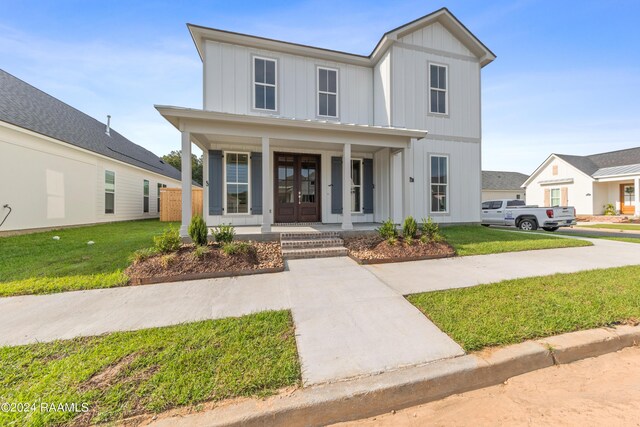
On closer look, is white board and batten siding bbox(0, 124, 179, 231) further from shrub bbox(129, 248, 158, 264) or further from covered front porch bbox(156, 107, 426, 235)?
shrub bbox(129, 248, 158, 264)

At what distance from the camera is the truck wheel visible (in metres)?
11.2

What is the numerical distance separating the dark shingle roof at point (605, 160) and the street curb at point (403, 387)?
25320mm

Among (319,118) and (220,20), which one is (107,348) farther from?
(220,20)

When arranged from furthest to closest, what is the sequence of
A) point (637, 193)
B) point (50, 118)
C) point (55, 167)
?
point (637, 193)
point (50, 118)
point (55, 167)

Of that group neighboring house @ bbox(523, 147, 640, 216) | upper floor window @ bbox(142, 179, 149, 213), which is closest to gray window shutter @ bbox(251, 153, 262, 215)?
upper floor window @ bbox(142, 179, 149, 213)

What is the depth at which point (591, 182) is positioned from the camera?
19031 mm

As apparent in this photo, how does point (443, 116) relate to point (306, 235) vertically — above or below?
above

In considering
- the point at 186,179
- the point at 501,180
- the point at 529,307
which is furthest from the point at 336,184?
the point at 501,180

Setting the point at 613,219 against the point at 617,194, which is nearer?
the point at 613,219

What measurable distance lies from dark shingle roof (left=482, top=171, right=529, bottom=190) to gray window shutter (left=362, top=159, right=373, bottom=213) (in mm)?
23711

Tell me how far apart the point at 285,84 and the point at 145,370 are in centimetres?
855

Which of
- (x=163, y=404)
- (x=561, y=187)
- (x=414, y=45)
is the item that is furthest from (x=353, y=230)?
(x=561, y=187)

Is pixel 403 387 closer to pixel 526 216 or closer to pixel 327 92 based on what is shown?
pixel 327 92

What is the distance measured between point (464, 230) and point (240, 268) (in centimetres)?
759
